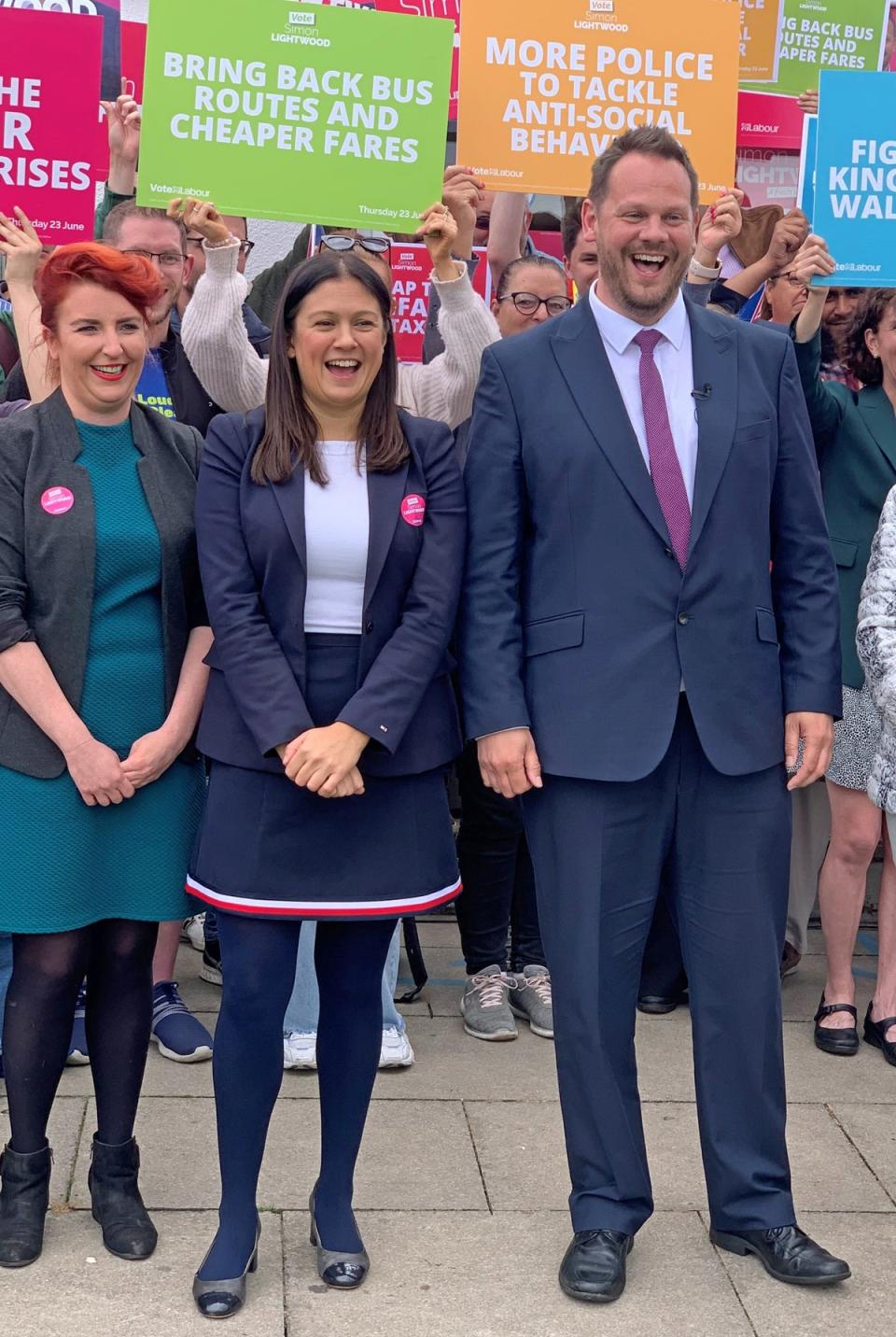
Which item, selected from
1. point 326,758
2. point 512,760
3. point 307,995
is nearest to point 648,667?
point 512,760

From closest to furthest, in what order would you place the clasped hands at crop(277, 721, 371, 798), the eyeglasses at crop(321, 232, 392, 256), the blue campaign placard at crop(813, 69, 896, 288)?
the clasped hands at crop(277, 721, 371, 798) → the eyeglasses at crop(321, 232, 392, 256) → the blue campaign placard at crop(813, 69, 896, 288)

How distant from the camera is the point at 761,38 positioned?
6414mm

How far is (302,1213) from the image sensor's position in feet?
11.9

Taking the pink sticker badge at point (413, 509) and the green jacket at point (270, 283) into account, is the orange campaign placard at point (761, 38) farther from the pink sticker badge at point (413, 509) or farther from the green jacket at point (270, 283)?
the pink sticker badge at point (413, 509)

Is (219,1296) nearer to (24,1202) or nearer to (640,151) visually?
(24,1202)

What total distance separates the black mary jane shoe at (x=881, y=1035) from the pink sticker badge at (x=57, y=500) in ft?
9.16

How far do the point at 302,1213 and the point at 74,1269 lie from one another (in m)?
0.51

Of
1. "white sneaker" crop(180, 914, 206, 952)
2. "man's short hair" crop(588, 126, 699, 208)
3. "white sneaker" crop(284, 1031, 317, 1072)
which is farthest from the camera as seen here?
"white sneaker" crop(180, 914, 206, 952)

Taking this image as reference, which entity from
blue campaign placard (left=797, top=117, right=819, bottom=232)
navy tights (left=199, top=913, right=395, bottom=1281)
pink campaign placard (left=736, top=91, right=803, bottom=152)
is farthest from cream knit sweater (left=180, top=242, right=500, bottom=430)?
pink campaign placard (left=736, top=91, right=803, bottom=152)

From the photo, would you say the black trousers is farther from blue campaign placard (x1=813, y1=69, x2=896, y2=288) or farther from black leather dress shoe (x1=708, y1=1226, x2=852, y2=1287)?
blue campaign placard (x1=813, y1=69, x2=896, y2=288)

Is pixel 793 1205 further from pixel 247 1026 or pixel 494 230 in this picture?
pixel 494 230

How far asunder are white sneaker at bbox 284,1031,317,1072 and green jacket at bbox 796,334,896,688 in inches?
72.0

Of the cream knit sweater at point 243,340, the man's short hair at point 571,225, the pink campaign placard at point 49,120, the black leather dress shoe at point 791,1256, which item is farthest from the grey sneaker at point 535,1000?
the pink campaign placard at point 49,120

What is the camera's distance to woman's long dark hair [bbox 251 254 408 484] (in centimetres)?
328
